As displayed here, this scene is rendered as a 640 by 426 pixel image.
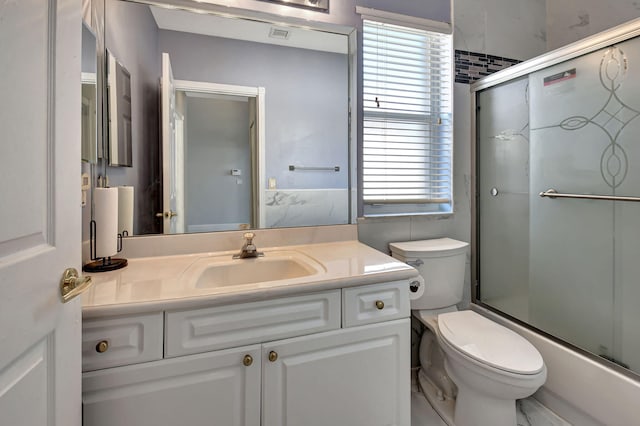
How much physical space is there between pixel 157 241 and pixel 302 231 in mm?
648

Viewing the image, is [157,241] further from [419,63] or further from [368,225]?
[419,63]

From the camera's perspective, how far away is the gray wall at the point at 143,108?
4.27 feet

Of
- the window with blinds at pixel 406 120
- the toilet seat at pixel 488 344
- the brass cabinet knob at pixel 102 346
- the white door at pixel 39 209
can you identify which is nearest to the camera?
the white door at pixel 39 209

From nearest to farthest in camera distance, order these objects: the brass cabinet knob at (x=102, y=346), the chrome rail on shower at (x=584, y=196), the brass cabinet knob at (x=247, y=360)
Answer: the brass cabinet knob at (x=102, y=346) → the brass cabinet knob at (x=247, y=360) → the chrome rail on shower at (x=584, y=196)

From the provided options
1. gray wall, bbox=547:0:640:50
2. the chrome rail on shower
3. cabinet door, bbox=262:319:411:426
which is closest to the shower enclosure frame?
the chrome rail on shower

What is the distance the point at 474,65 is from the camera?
1.95 meters

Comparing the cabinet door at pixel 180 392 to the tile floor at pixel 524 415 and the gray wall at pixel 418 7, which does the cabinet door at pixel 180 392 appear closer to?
the tile floor at pixel 524 415

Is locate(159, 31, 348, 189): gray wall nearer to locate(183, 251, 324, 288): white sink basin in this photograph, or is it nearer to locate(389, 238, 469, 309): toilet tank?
locate(183, 251, 324, 288): white sink basin

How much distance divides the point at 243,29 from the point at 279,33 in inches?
6.8

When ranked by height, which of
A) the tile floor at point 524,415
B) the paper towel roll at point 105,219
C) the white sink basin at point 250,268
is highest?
the paper towel roll at point 105,219

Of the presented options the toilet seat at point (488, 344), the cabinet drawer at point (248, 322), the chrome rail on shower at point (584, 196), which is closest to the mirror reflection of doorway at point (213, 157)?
the cabinet drawer at point (248, 322)

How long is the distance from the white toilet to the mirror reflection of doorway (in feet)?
2.76

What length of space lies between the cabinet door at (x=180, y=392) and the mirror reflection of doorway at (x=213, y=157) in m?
0.64

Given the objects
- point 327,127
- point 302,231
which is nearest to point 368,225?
point 302,231
